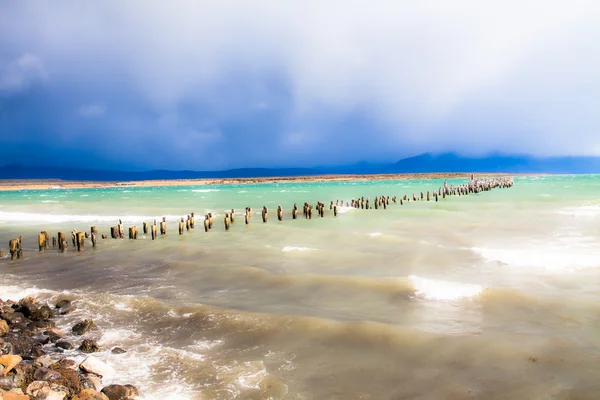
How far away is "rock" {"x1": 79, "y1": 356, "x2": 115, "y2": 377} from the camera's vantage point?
20.6 feet

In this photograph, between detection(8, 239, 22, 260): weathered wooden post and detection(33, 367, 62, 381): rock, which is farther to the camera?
detection(8, 239, 22, 260): weathered wooden post

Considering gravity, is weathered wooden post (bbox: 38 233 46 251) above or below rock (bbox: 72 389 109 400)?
above

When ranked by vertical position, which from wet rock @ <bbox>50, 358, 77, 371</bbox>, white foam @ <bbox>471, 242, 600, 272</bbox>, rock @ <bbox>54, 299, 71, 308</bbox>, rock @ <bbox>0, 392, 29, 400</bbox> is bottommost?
white foam @ <bbox>471, 242, 600, 272</bbox>

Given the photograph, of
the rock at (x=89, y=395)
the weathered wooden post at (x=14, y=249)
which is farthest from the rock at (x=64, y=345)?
the weathered wooden post at (x=14, y=249)

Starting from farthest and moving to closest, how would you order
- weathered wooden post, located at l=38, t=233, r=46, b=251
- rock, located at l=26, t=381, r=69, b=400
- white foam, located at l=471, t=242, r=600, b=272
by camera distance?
weathered wooden post, located at l=38, t=233, r=46, b=251 → white foam, located at l=471, t=242, r=600, b=272 → rock, located at l=26, t=381, r=69, b=400

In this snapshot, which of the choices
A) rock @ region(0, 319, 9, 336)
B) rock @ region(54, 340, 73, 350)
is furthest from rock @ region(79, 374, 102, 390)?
rock @ region(0, 319, 9, 336)

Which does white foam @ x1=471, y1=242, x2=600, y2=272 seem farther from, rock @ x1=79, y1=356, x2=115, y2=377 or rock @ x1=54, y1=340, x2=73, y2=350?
rock @ x1=54, y1=340, x2=73, y2=350

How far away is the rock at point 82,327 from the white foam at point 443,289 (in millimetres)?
7626

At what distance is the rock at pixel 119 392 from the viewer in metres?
5.57

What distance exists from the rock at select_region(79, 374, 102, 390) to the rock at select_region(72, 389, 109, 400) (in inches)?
15.4

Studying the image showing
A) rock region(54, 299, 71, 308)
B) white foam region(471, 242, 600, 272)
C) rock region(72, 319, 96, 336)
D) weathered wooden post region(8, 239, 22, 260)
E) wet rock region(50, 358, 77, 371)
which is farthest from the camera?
weathered wooden post region(8, 239, 22, 260)

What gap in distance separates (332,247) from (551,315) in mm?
9745

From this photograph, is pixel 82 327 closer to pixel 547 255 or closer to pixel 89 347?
pixel 89 347

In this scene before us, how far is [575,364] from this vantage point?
6.55 meters
